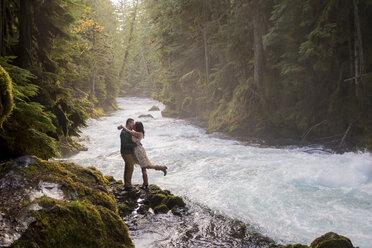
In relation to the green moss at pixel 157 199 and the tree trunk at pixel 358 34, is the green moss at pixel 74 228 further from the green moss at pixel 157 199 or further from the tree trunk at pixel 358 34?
the tree trunk at pixel 358 34

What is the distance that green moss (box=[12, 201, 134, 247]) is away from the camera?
333 centimetres

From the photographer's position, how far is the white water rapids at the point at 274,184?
6004mm

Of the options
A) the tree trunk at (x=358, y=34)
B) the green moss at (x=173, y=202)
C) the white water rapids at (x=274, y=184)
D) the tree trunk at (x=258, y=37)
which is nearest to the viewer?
the white water rapids at (x=274, y=184)

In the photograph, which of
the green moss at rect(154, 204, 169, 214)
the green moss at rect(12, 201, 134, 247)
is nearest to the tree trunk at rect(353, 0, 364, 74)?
the green moss at rect(154, 204, 169, 214)

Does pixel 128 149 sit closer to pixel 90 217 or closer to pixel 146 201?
pixel 146 201

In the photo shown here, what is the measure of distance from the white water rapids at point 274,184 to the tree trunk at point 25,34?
485cm

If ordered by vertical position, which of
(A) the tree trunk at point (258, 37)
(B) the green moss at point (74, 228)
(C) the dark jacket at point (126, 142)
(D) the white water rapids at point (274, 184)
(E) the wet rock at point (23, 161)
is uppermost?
(A) the tree trunk at point (258, 37)

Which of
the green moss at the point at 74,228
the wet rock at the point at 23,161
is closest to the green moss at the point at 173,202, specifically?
the green moss at the point at 74,228

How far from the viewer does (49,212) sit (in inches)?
142

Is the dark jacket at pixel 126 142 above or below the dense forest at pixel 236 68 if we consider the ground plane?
below

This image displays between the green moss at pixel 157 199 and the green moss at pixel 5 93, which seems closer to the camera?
the green moss at pixel 5 93

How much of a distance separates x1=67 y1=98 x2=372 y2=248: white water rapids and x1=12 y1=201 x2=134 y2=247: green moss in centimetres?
311

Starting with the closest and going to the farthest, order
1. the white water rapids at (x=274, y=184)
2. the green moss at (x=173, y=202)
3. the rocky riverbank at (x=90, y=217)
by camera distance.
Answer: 1. the rocky riverbank at (x=90, y=217)
2. the white water rapids at (x=274, y=184)
3. the green moss at (x=173, y=202)

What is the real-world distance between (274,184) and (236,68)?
12076 mm
